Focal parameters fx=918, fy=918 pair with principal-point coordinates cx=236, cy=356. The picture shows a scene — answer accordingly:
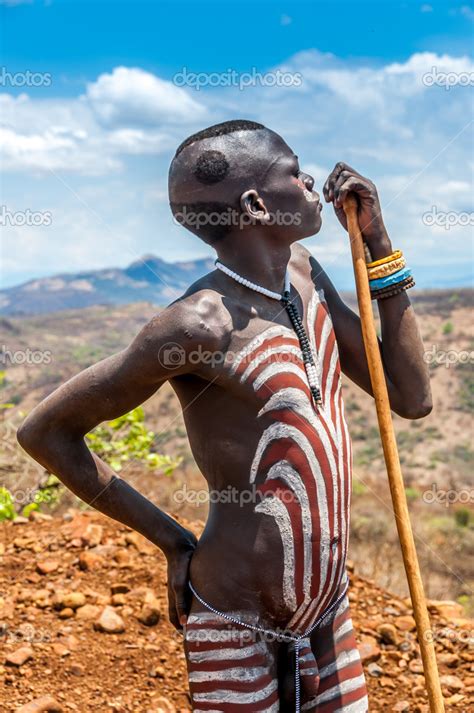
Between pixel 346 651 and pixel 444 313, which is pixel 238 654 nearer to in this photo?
pixel 346 651

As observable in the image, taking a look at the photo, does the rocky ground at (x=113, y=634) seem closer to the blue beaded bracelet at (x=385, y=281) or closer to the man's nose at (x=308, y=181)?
the blue beaded bracelet at (x=385, y=281)

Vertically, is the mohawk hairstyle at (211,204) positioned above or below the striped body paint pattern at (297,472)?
above

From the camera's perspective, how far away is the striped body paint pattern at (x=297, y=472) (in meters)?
2.57

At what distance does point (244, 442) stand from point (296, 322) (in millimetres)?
405

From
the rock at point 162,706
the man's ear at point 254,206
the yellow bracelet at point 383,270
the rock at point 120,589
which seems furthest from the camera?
the rock at point 120,589

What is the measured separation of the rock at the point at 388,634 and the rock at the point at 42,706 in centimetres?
191

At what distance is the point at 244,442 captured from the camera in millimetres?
2576

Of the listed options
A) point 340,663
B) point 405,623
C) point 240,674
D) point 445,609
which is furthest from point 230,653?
point 445,609

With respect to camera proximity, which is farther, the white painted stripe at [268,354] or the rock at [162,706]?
the rock at [162,706]

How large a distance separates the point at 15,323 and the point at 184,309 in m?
42.9

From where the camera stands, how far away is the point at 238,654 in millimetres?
2600

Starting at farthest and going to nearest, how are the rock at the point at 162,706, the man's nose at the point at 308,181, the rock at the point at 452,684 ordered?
1. the rock at the point at 452,684
2. the rock at the point at 162,706
3. the man's nose at the point at 308,181

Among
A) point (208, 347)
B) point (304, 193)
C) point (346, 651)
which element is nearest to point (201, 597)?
point (346, 651)

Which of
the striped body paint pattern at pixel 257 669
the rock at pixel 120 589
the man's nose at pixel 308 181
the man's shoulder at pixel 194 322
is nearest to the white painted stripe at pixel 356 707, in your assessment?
the striped body paint pattern at pixel 257 669
